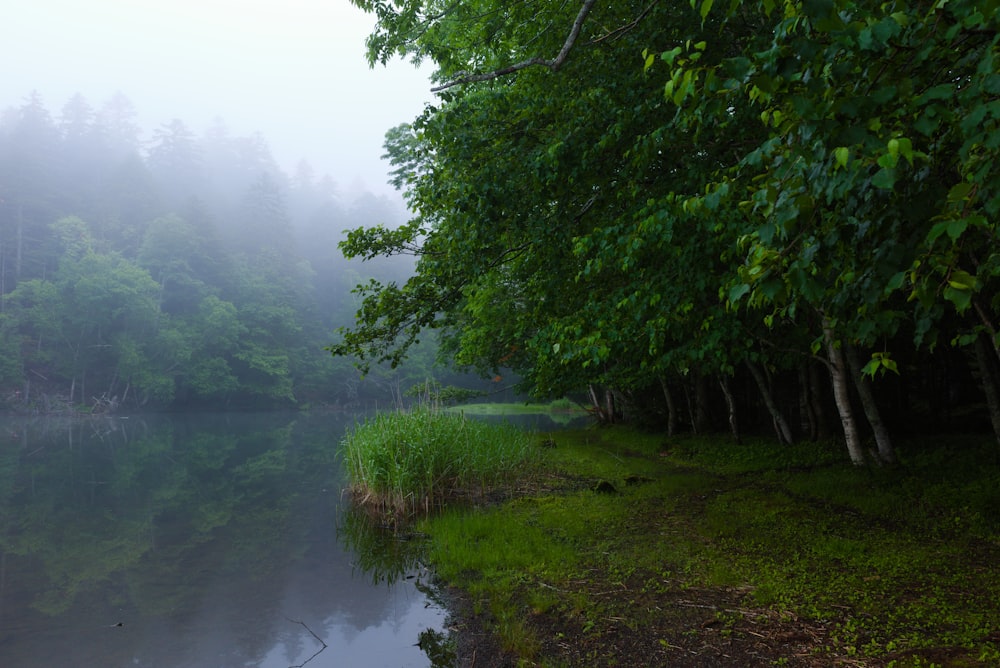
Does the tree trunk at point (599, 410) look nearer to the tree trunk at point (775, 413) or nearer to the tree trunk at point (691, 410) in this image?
the tree trunk at point (691, 410)

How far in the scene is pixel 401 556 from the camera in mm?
7855

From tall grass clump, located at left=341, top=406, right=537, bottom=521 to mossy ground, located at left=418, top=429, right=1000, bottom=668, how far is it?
0.73 metres

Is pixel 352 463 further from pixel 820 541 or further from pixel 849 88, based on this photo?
pixel 849 88

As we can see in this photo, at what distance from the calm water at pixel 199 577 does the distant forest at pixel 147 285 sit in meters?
24.9

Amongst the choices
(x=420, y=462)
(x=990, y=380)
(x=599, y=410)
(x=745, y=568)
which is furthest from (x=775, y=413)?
(x=599, y=410)

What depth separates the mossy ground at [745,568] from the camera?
4.03m

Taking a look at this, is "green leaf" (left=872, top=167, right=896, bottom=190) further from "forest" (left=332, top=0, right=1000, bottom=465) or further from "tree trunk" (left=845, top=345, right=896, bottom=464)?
"tree trunk" (left=845, top=345, right=896, bottom=464)

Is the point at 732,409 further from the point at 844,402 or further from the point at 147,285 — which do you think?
the point at 147,285

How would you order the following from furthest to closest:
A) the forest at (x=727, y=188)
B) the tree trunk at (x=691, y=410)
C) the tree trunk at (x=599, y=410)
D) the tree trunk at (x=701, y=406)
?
the tree trunk at (x=599, y=410) → the tree trunk at (x=691, y=410) → the tree trunk at (x=701, y=406) → the forest at (x=727, y=188)

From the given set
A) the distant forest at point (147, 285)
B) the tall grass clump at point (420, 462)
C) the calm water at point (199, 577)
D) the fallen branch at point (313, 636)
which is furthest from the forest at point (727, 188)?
the distant forest at point (147, 285)

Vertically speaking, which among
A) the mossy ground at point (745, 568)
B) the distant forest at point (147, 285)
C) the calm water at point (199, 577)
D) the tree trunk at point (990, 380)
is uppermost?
the distant forest at point (147, 285)

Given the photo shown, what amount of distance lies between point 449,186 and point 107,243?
212 feet

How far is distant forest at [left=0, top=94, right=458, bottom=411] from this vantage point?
148 feet

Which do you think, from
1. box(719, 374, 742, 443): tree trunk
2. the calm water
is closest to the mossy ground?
the calm water
